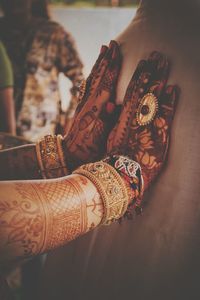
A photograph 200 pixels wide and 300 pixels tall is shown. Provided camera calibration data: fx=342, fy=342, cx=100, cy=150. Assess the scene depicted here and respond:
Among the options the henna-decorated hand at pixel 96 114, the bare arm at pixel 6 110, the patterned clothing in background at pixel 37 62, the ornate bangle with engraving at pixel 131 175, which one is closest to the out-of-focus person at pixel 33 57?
the patterned clothing in background at pixel 37 62

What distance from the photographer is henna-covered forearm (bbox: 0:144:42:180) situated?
104cm

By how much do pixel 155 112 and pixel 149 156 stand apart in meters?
0.11

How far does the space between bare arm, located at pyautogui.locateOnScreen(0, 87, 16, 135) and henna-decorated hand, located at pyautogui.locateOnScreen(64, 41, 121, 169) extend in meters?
1.08

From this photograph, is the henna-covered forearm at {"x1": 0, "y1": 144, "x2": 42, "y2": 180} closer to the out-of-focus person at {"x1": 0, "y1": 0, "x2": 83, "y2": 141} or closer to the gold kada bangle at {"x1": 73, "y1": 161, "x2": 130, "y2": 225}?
the gold kada bangle at {"x1": 73, "y1": 161, "x2": 130, "y2": 225}

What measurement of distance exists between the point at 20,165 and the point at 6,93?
1075 millimetres

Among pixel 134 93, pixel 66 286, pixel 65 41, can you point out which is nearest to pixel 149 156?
pixel 134 93

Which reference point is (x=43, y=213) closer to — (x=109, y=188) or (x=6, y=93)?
(x=109, y=188)

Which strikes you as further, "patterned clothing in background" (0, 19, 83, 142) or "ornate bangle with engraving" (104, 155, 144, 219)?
"patterned clothing in background" (0, 19, 83, 142)

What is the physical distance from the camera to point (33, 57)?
2467mm

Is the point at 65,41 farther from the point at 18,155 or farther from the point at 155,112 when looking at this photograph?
the point at 155,112

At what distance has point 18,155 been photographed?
3.50 feet

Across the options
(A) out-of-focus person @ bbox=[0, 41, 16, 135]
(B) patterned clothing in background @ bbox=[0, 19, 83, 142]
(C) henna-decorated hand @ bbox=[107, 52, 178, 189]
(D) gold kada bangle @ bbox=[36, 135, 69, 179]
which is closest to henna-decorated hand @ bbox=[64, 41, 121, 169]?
(D) gold kada bangle @ bbox=[36, 135, 69, 179]

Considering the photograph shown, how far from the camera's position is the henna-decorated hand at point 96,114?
3.28ft

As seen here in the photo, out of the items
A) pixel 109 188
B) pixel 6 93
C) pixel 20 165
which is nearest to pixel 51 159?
pixel 20 165
